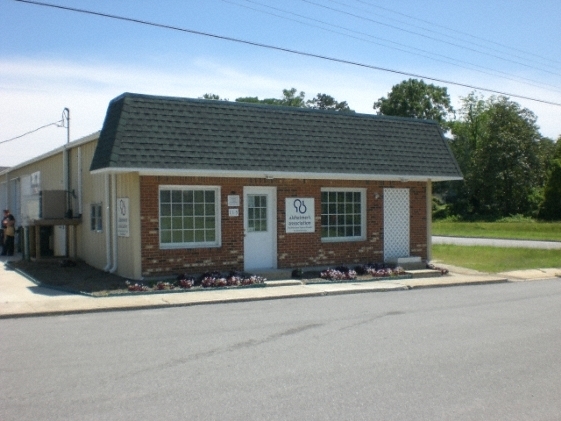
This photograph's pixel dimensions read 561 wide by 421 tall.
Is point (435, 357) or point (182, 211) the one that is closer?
point (435, 357)

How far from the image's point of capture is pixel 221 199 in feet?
59.6

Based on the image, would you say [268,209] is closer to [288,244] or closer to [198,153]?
[288,244]

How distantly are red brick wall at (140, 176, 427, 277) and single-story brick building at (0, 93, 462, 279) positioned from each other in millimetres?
29

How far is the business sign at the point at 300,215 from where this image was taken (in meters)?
19.3

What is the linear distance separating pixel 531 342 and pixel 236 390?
4.91 m

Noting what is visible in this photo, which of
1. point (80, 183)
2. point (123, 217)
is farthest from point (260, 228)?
point (80, 183)

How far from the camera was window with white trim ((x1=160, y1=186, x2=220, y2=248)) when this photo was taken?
17547mm

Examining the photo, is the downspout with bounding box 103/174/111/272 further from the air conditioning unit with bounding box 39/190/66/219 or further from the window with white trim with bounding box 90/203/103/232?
the air conditioning unit with bounding box 39/190/66/219

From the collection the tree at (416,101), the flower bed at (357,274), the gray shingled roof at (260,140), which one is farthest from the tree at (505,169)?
the flower bed at (357,274)

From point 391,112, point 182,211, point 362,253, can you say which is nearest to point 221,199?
point 182,211

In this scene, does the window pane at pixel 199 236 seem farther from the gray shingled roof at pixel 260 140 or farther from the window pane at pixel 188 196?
the gray shingled roof at pixel 260 140

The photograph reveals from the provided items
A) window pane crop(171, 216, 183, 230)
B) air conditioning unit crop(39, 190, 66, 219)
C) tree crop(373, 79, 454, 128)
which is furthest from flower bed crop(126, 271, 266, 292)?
tree crop(373, 79, 454, 128)

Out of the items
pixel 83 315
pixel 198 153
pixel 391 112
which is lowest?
pixel 83 315

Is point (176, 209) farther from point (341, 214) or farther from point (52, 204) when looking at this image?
point (52, 204)
